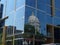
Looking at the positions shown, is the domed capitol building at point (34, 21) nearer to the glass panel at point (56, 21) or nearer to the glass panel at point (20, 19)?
the glass panel at point (20, 19)

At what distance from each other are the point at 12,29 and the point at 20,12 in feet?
6.62

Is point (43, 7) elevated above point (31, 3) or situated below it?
below

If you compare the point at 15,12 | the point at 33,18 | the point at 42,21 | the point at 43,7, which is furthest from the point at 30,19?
the point at 43,7

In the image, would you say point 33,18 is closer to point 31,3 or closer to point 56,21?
point 31,3

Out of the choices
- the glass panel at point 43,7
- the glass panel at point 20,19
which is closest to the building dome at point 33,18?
the glass panel at point 20,19

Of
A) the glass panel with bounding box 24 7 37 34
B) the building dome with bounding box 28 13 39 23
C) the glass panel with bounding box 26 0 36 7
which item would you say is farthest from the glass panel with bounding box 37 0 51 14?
the building dome with bounding box 28 13 39 23

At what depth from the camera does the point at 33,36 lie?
18875mm

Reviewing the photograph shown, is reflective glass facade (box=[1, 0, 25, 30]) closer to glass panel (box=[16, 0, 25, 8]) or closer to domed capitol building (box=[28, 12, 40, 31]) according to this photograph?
glass panel (box=[16, 0, 25, 8])

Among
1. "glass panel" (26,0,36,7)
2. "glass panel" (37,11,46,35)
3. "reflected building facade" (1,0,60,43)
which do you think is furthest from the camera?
"glass panel" (37,11,46,35)

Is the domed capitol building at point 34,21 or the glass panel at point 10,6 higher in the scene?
the glass panel at point 10,6

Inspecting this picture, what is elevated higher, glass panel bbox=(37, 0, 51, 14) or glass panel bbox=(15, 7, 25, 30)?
glass panel bbox=(37, 0, 51, 14)

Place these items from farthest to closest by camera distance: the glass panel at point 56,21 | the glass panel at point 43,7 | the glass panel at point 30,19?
the glass panel at point 56,21 → the glass panel at point 43,7 → the glass panel at point 30,19

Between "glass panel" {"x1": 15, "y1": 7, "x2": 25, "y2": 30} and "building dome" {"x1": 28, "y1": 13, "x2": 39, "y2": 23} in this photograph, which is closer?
"glass panel" {"x1": 15, "y1": 7, "x2": 25, "y2": 30}

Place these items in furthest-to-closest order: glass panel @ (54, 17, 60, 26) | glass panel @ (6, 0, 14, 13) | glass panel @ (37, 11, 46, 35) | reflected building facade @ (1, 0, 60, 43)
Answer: glass panel @ (54, 17, 60, 26) → glass panel @ (6, 0, 14, 13) → glass panel @ (37, 11, 46, 35) → reflected building facade @ (1, 0, 60, 43)
